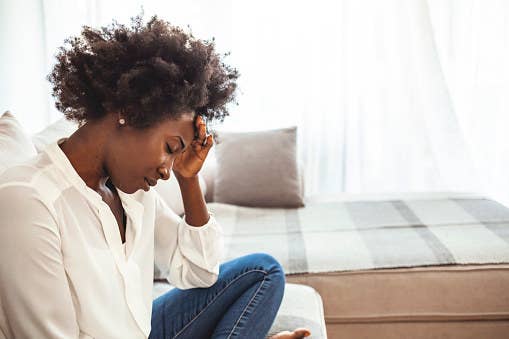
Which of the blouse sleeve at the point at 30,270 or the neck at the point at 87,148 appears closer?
the blouse sleeve at the point at 30,270

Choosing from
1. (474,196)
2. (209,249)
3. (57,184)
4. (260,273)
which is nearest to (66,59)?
(57,184)

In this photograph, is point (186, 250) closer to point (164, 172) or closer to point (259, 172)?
point (164, 172)

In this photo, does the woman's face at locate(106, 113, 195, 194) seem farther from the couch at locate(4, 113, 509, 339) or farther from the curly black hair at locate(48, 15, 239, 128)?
the couch at locate(4, 113, 509, 339)

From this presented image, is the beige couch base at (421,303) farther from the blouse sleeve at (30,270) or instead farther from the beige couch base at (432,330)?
the blouse sleeve at (30,270)

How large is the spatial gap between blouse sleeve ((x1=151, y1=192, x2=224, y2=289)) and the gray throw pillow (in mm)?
1162

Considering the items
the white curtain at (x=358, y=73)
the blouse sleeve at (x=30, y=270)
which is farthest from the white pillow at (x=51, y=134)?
the white curtain at (x=358, y=73)

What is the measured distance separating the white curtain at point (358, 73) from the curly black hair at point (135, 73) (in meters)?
2.03

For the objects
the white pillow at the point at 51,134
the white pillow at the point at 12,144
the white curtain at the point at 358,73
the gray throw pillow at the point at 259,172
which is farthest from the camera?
the white curtain at the point at 358,73

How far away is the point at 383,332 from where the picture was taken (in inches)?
72.5

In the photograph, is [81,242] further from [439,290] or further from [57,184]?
[439,290]

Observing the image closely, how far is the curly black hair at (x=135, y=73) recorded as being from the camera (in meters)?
0.99

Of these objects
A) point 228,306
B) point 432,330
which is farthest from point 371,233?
point 228,306

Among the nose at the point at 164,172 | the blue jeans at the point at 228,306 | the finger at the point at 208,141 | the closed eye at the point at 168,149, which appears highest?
the closed eye at the point at 168,149

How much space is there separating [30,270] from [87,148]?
251mm
